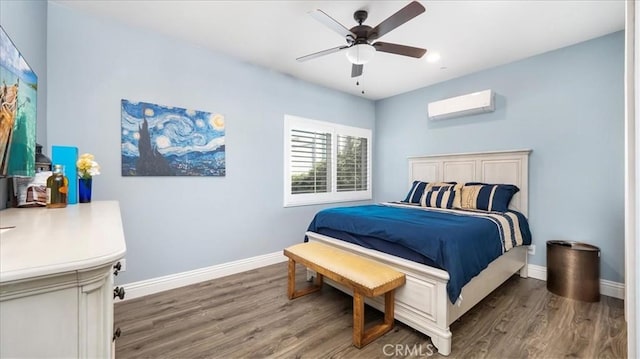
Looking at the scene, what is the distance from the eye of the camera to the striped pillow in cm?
344

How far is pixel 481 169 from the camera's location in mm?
3617

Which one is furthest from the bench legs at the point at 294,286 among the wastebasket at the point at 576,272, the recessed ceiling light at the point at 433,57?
the recessed ceiling light at the point at 433,57

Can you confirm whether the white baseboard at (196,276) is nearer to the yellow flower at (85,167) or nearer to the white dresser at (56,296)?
the yellow flower at (85,167)

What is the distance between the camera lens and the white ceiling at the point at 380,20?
2.27 metres

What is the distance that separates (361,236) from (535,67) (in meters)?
3.00

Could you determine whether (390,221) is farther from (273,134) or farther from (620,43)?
(620,43)

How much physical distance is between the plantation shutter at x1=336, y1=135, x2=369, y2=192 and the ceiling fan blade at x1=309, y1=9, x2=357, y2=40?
2.37 m

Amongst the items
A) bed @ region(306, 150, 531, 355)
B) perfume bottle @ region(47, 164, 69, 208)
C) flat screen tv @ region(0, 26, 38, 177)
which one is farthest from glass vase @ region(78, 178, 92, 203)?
bed @ region(306, 150, 531, 355)

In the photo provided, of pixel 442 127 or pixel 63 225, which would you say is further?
pixel 442 127

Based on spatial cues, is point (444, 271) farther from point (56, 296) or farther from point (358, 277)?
point (56, 296)

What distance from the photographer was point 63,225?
1058 mm

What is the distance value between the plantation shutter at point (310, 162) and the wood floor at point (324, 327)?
5.46ft

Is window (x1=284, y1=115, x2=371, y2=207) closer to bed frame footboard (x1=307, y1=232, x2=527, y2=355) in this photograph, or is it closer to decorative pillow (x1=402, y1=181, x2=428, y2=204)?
decorative pillow (x1=402, y1=181, x2=428, y2=204)

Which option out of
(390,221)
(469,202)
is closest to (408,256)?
(390,221)
